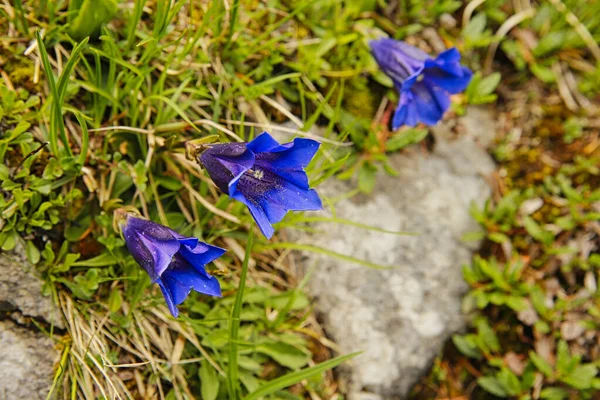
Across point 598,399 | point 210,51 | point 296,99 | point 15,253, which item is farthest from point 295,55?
point 598,399

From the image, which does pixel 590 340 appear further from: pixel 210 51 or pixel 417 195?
pixel 210 51

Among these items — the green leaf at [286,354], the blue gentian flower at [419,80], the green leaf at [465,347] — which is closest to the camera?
the green leaf at [286,354]

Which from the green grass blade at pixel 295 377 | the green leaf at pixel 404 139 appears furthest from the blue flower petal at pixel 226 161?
the green leaf at pixel 404 139

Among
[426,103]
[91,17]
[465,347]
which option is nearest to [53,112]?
[91,17]

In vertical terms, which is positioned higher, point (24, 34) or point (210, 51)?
point (24, 34)

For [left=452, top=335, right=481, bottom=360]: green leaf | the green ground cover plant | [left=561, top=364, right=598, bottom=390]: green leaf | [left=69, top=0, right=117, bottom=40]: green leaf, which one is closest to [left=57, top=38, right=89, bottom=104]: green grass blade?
the green ground cover plant

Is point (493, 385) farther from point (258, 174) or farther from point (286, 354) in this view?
point (258, 174)

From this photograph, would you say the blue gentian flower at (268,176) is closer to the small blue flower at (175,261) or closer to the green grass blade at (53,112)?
the small blue flower at (175,261)
